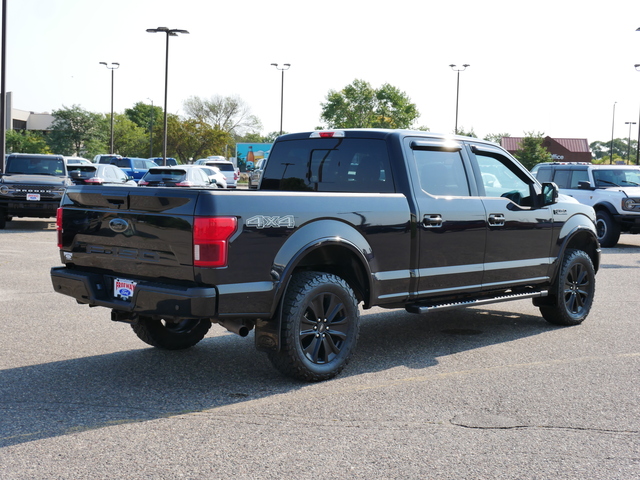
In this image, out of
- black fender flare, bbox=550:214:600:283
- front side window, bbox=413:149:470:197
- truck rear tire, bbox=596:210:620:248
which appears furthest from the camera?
truck rear tire, bbox=596:210:620:248

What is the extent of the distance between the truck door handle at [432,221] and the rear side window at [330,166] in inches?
14.8

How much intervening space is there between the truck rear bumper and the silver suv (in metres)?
14.7

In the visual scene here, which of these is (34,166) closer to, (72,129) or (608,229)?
(608,229)

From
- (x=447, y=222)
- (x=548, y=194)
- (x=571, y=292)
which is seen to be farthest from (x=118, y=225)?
(x=571, y=292)

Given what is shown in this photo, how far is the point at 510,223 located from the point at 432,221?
1205 mm

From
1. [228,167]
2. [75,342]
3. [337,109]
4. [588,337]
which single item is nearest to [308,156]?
[75,342]

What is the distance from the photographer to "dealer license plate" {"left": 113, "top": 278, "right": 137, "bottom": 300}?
17.6ft

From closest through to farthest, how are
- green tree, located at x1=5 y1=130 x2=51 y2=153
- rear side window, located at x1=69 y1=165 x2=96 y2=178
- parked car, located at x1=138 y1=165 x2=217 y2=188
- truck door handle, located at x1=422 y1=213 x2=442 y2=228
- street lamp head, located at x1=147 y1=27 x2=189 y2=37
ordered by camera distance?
truck door handle, located at x1=422 y1=213 x2=442 y2=228 → rear side window, located at x1=69 y1=165 x2=96 y2=178 → parked car, located at x1=138 y1=165 x2=217 y2=188 → street lamp head, located at x1=147 y1=27 x2=189 y2=37 → green tree, located at x1=5 y1=130 x2=51 y2=153

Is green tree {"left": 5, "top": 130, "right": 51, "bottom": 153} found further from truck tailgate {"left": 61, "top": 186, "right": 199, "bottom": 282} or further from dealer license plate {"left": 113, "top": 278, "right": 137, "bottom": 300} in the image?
dealer license plate {"left": 113, "top": 278, "right": 137, "bottom": 300}

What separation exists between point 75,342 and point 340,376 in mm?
2562

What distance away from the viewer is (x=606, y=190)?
17969mm

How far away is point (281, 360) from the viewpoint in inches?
216

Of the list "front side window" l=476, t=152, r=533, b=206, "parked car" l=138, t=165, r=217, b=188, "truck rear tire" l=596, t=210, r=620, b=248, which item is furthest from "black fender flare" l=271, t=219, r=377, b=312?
"parked car" l=138, t=165, r=217, b=188

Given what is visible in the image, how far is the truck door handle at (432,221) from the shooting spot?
6.36 m
